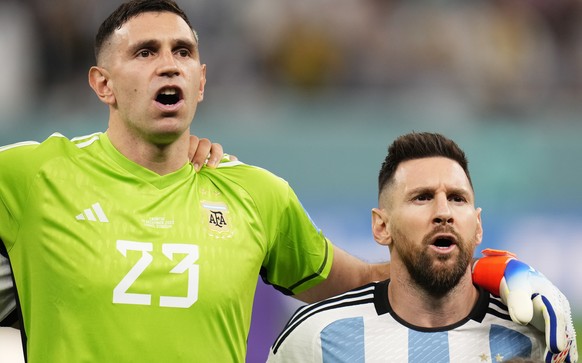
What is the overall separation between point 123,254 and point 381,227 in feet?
3.69

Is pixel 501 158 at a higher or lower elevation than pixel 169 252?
higher

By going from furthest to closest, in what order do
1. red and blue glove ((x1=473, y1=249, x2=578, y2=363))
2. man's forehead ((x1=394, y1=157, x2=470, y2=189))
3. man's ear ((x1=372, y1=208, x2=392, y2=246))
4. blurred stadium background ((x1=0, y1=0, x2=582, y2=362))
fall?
blurred stadium background ((x1=0, y1=0, x2=582, y2=362)) → man's ear ((x1=372, y1=208, x2=392, y2=246)) → man's forehead ((x1=394, y1=157, x2=470, y2=189)) → red and blue glove ((x1=473, y1=249, x2=578, y2=363))

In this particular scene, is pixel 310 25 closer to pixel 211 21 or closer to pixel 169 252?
pixel 211 21

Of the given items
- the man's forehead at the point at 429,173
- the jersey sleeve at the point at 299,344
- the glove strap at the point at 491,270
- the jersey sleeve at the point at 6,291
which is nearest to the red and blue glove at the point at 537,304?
the glove strap at the point at 491,270

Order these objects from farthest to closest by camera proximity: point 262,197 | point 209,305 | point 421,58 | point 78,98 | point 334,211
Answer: point 421,58, point 78,98, point 334,211, point 262,197, point 209,305

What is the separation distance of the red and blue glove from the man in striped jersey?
0.09 metres

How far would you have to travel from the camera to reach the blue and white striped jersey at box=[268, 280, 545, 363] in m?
4.43

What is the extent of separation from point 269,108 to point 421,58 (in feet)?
4.63

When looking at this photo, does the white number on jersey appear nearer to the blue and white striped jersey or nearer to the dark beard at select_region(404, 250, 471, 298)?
the blue and white striped jersey

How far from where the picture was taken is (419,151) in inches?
186

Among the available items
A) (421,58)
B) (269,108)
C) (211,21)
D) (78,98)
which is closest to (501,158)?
(421,58)

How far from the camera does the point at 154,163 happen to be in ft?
15.0

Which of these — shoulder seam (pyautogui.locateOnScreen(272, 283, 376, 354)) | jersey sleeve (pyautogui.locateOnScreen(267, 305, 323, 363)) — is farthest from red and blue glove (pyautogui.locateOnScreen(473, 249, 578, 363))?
jersey sleeve (pyautogui.locateOnScreen(267, 305, 323, 363))

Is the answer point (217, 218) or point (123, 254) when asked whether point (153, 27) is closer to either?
point (217, 218)
